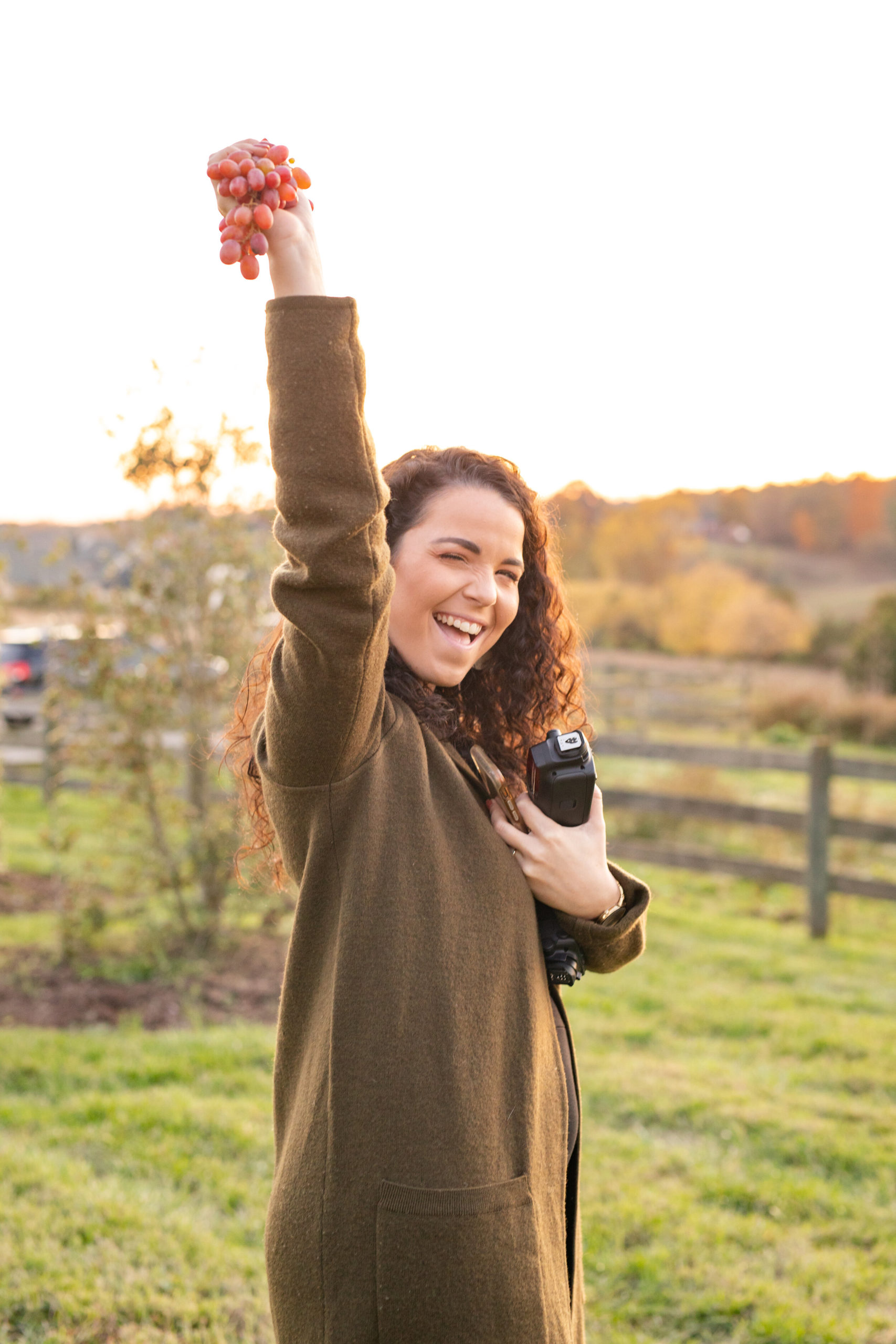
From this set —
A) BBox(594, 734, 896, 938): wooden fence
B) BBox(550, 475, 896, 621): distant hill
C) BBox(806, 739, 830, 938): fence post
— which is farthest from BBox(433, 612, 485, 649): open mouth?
BBox(550, 475, 896, 621): distant hill

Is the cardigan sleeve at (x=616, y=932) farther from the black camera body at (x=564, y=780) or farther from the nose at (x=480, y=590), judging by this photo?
the nose at (x=480, y=590)

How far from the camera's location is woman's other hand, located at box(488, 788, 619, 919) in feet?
5.07

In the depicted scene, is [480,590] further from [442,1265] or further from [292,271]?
[442,1265]

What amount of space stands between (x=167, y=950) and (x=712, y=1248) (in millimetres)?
3203

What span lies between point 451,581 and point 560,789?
360 mm

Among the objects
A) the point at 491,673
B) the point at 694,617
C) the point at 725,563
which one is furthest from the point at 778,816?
the point at 725,563

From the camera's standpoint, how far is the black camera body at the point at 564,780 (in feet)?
5.32

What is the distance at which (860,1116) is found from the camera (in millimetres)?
3930

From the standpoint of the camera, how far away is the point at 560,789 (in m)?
1.62

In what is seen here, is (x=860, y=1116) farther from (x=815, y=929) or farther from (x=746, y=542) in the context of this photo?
(x=746, y=542)

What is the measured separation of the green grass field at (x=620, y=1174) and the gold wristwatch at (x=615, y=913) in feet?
5.14

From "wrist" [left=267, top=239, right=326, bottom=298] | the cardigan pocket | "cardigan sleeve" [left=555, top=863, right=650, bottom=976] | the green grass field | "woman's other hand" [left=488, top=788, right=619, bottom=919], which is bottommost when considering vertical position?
the green grass field

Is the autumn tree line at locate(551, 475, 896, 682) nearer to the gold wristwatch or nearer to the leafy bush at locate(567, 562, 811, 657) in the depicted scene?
the leafy bush at locate(567, 562, 811, 657)

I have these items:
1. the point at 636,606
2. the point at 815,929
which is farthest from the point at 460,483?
the point at 636,606
